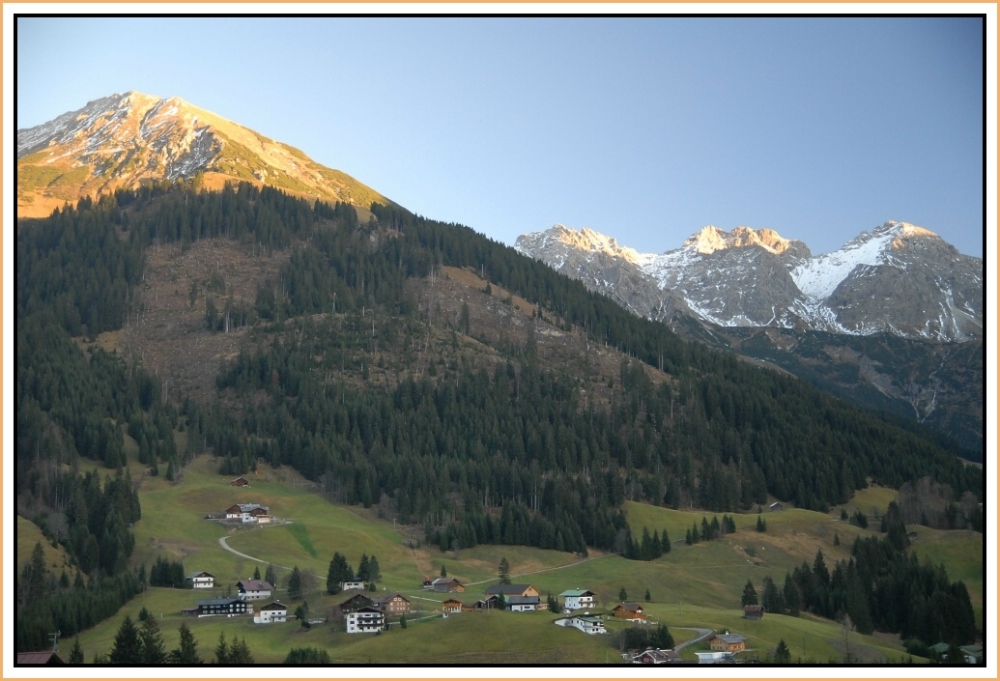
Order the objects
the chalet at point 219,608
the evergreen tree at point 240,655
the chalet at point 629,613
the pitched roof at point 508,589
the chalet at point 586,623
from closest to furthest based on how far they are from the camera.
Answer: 1. the evergreen tree at point 240,655
2. the chalet at point 586,623
3. the chalet at point 629,613
4. the chalet at point 219,608
5. the pitched roof at point 508,589

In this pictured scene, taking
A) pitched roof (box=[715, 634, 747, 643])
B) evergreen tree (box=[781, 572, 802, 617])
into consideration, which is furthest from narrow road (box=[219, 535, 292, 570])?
evergreen tree (box=[781, 572, 802, 617])

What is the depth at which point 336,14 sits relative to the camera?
73.6m

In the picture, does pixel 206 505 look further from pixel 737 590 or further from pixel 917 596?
pixel 917 596

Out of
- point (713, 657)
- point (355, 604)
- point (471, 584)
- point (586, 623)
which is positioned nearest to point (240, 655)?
point (355, 604)

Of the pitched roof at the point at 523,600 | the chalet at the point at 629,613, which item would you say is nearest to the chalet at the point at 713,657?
the chalet at the point at 629,613

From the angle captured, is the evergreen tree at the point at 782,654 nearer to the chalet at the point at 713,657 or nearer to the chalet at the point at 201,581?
the chalet at the point at 713,657

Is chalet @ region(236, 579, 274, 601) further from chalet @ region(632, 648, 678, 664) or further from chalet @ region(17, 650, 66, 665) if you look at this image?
chalet @ region(632, 648, 678, 664)

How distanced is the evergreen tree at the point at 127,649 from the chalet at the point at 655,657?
46785 mm

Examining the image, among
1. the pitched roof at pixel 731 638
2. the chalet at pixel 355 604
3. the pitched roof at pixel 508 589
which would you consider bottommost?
the pitched roof at pixel 731 638

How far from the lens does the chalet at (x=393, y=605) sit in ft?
443

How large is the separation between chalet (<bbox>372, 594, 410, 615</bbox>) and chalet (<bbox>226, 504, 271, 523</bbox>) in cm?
5898

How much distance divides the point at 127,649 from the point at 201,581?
4471cm

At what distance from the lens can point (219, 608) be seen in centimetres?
14112

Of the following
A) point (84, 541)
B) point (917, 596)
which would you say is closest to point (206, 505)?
point (84, 541)
